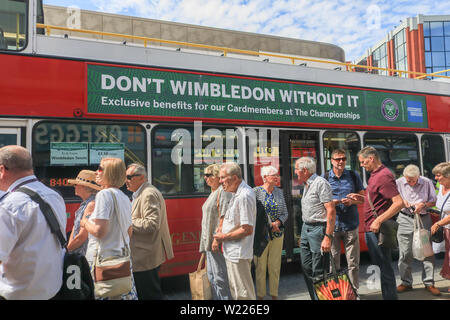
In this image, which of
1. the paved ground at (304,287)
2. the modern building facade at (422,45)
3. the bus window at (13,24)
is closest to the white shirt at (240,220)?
the paved ground at (304,287)

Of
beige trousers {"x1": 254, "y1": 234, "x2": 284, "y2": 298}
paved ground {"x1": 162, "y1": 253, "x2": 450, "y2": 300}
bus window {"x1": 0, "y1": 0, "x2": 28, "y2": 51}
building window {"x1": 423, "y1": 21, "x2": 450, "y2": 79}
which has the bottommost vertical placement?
paved ground {"x1": 162, "y1": 253, "x2": 450, "y2": 300}

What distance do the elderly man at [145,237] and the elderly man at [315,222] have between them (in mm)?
1632

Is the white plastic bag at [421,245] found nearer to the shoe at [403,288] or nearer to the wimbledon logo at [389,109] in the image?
the shoe at [403,288]

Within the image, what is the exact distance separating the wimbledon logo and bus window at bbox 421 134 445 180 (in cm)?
83

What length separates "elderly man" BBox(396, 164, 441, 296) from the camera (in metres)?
4.96

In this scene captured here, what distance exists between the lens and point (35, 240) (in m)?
2.11

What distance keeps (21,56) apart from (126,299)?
3.11m

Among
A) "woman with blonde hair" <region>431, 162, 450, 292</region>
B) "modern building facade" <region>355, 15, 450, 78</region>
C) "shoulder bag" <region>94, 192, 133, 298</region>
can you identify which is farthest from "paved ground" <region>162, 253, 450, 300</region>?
"modern building facade" <region>355, 15, 450, 78</region>

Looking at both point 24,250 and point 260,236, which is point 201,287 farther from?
point 24,250

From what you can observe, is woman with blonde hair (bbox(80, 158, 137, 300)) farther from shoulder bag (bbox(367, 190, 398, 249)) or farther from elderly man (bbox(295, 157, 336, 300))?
shoulder bag (bbox(367, 190, 398, 249))

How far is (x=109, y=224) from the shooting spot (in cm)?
275

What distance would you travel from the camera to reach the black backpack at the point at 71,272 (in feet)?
7.11
